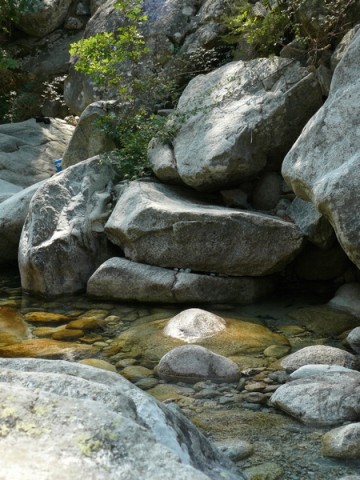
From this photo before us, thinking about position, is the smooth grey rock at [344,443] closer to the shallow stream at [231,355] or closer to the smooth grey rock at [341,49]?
the shallow stream at [231,355]

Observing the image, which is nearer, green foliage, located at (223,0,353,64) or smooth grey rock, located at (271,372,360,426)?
smooth grey rock, located at (271,372,360,426)

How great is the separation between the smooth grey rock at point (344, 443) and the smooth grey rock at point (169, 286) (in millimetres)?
3320

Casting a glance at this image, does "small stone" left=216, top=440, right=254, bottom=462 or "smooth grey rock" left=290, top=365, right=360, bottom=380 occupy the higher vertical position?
"smooth grey rock" left=290, top=365, right=360, bottom=380

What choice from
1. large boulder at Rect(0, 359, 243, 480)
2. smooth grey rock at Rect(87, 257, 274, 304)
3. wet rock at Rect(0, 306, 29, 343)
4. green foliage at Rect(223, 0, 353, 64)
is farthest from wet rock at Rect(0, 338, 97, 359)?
green foliage at Rect(223, 0, 353, 64)

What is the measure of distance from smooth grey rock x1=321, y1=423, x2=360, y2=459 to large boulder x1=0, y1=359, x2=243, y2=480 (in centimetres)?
170

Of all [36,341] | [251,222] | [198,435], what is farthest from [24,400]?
[251,222]

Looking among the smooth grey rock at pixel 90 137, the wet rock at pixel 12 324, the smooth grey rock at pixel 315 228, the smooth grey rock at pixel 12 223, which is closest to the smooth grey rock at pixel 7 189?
the smooth grey rock at pixel 90 137

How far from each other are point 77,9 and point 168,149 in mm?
11199

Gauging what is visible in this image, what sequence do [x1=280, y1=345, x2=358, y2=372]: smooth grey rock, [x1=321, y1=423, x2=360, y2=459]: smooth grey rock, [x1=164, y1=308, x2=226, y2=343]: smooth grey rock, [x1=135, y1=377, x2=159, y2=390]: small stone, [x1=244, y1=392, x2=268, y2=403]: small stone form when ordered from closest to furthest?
[x1=321, y1=423, x2=360, y2=459]: smooth grey rock, [x1=244, y1=392, x2=268, y2=403]: small stone, [x1=135, y1=377, x2=159, y2=390]: small stone, [x1=280, y1=345, x2=358, y2=372]: smooth grey rock, [x1=164, y1=308, x2=226, y2=343]: smooth grey rock

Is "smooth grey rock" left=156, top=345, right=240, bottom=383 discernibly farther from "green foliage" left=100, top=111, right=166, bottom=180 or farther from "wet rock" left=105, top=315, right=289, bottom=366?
"green foliage" left=100, top=111, right=166, bottom=180

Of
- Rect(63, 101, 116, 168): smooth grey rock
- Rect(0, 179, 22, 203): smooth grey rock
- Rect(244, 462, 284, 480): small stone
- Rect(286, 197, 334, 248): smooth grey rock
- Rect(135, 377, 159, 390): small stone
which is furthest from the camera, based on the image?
Rect(0, 179, 22, 203): smooth grey rock

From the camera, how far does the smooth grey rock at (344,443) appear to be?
3.58 metres

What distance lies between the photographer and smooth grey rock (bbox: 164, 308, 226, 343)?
5.95 m

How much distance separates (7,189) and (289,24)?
20.8 ft
